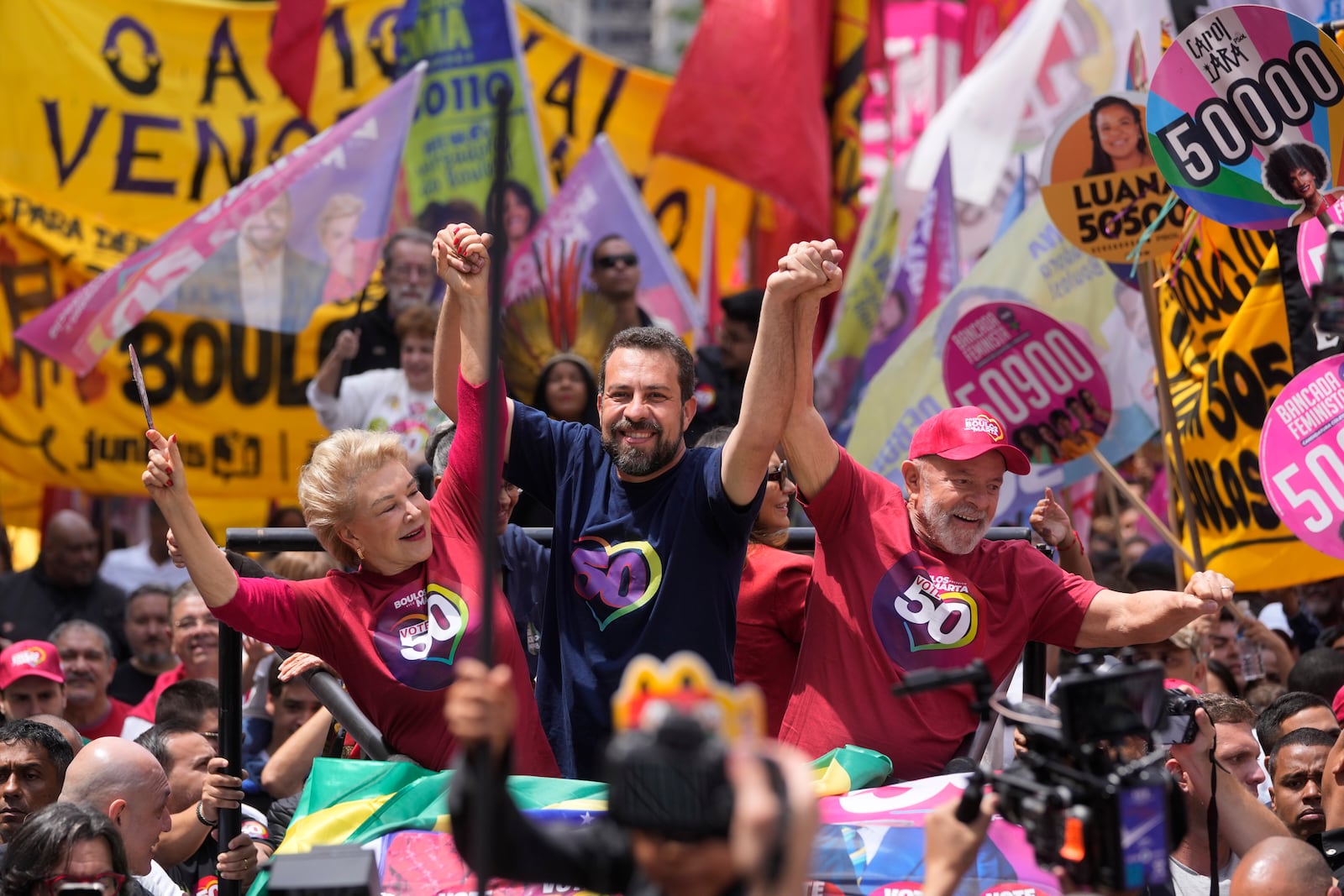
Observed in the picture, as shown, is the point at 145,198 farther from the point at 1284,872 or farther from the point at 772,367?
the point at 1284,872

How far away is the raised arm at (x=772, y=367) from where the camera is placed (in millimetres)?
3941

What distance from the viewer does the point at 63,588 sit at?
8.27 meters

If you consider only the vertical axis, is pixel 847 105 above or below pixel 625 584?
above

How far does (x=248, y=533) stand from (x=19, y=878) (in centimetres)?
94

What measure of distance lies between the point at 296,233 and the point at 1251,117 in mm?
4770

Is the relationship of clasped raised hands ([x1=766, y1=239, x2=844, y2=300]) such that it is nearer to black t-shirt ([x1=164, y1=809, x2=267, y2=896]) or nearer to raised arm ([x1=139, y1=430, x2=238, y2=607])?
raised arm ([x1=139, y1=430, x2=238, y2=607])

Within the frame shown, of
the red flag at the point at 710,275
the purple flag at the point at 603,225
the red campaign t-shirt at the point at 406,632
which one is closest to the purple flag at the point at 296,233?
the purple flag at the point at 603,225

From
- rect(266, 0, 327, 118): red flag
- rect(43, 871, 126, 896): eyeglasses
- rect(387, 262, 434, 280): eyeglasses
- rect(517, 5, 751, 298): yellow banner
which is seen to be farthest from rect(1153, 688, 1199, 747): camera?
rect(266, 0, 327, 118): red flag

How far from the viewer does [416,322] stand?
25.8 ft

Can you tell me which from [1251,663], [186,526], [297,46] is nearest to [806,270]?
[186,526]

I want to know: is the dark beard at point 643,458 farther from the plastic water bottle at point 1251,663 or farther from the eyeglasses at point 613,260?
the eyeglasses at point 613,260

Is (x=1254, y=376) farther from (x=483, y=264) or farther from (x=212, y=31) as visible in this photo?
(x=212, y=31)

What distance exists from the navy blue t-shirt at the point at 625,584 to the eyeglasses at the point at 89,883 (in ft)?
3.52

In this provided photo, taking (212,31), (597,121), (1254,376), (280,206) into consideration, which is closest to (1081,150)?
(1254,376)
